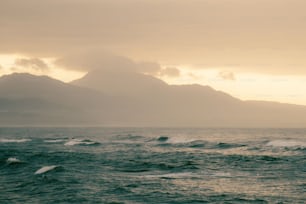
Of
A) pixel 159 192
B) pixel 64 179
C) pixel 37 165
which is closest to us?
pixel 159 192

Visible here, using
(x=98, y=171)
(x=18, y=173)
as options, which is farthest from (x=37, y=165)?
(x=98, y=171)

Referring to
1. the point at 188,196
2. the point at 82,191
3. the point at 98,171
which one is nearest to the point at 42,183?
the point at 82,191

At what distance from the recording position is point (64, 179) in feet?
133

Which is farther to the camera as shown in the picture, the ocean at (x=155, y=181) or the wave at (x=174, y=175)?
the wave at (x=174, y=175)

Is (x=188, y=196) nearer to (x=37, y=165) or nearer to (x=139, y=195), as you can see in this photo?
(x=139, y=195)

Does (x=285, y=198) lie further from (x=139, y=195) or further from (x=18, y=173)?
(x=18, y=173)

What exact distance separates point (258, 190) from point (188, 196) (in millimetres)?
5326

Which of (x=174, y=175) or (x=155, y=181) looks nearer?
(x=155, y=181)

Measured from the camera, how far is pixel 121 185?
3700 cm

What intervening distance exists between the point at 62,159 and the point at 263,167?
78.1ft

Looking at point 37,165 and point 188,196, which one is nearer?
point 188,196

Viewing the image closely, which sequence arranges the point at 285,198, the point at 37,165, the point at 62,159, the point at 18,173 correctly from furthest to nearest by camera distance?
1. the point at 62,159
2. the point at 37,165
3. the point at 18,173
4. the point at 285,198

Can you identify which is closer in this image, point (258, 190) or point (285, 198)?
point (285, 198)

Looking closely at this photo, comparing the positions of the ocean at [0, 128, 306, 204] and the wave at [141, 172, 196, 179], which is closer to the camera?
the ocean at [0, 128, 306, 204]
